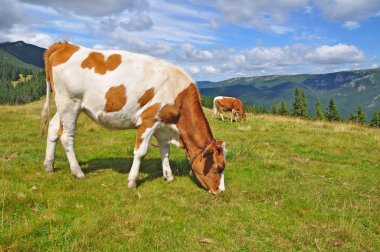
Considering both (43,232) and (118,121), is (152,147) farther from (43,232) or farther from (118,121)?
(43,232)

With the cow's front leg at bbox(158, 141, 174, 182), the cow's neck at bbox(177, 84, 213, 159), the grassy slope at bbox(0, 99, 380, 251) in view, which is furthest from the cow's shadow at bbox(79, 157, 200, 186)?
the cow's neck at bbox(177, 84, 213, 159)

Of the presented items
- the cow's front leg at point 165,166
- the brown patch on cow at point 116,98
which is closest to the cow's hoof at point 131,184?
the cow's front leg at point 165,166

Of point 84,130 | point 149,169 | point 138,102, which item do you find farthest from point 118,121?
point 84,130

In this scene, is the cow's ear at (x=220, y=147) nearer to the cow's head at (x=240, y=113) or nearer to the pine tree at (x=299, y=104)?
the cow's head at (x=240, y=113)

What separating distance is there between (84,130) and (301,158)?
10405 mm

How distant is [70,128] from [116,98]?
1589 millimetres

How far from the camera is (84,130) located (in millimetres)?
17516

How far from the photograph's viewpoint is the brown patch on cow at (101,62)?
8602 mm

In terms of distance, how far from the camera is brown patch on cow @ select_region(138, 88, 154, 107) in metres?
8.60

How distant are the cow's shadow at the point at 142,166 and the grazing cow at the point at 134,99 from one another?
104cm

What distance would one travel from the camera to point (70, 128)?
29.7 feet

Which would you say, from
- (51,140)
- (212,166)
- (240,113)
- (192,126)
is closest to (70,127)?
(51,140)

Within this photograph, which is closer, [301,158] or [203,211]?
[203,211]

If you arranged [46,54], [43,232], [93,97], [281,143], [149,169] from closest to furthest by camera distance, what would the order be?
[43,232] < [93,97] < [46,54] < [149,169] < [281,143]
